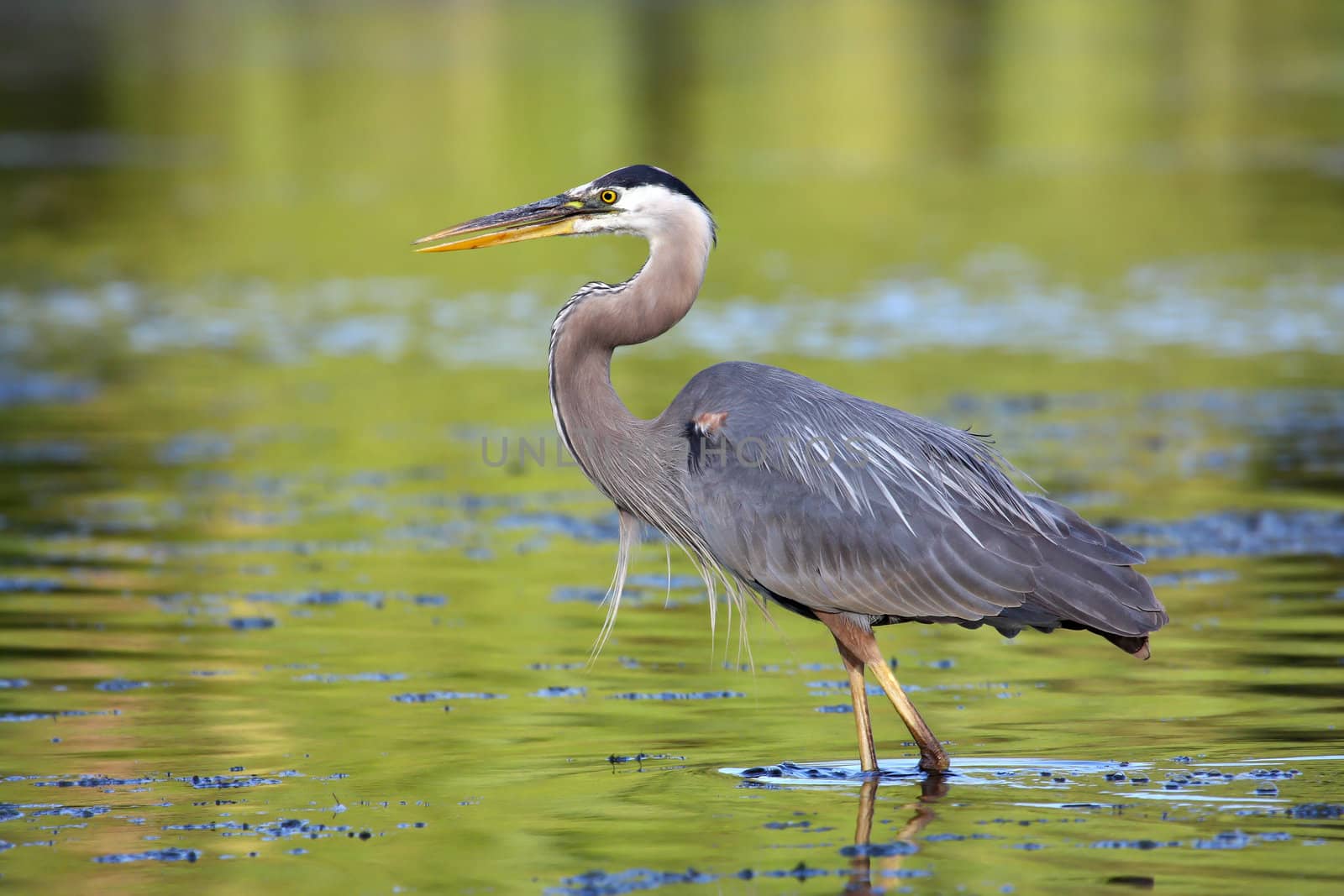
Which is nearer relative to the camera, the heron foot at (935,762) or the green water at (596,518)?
the green water at (596,518)

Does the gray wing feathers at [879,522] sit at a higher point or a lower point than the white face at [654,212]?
lower

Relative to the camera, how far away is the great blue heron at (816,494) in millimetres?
Result: 7520

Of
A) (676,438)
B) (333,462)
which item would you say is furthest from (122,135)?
(676,438)

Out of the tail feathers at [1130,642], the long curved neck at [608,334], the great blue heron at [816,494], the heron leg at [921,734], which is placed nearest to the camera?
the heron leg at [921,734]

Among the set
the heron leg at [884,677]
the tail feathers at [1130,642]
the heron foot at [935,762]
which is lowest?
the heron foot at [935,762]

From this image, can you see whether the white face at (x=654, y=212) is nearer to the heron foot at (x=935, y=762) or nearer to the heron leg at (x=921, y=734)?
the heron leg at (x=921, y=734)

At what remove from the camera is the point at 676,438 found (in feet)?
26.4

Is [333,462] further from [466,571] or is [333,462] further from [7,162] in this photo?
[7,162]

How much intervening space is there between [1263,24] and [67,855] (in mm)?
64429

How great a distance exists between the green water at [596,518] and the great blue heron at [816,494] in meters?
0.52

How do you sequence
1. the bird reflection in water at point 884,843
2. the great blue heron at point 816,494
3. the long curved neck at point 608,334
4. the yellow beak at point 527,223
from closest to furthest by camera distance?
the bird reflection in water at point 884,843 → the great blue heron at point 816,494 → the long curved neck at point 608,334 → the yellow beak at point 527,223

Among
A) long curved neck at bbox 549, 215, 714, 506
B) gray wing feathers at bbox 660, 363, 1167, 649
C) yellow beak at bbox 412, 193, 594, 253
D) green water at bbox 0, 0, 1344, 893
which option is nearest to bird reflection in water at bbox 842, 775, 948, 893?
green water at bbox 0, 0, 1344, 893

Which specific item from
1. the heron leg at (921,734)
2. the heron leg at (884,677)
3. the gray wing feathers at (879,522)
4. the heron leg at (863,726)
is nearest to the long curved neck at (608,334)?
the gray wing feathers at (879,522)

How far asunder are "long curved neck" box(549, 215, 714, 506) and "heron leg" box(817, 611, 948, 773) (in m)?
1.02
